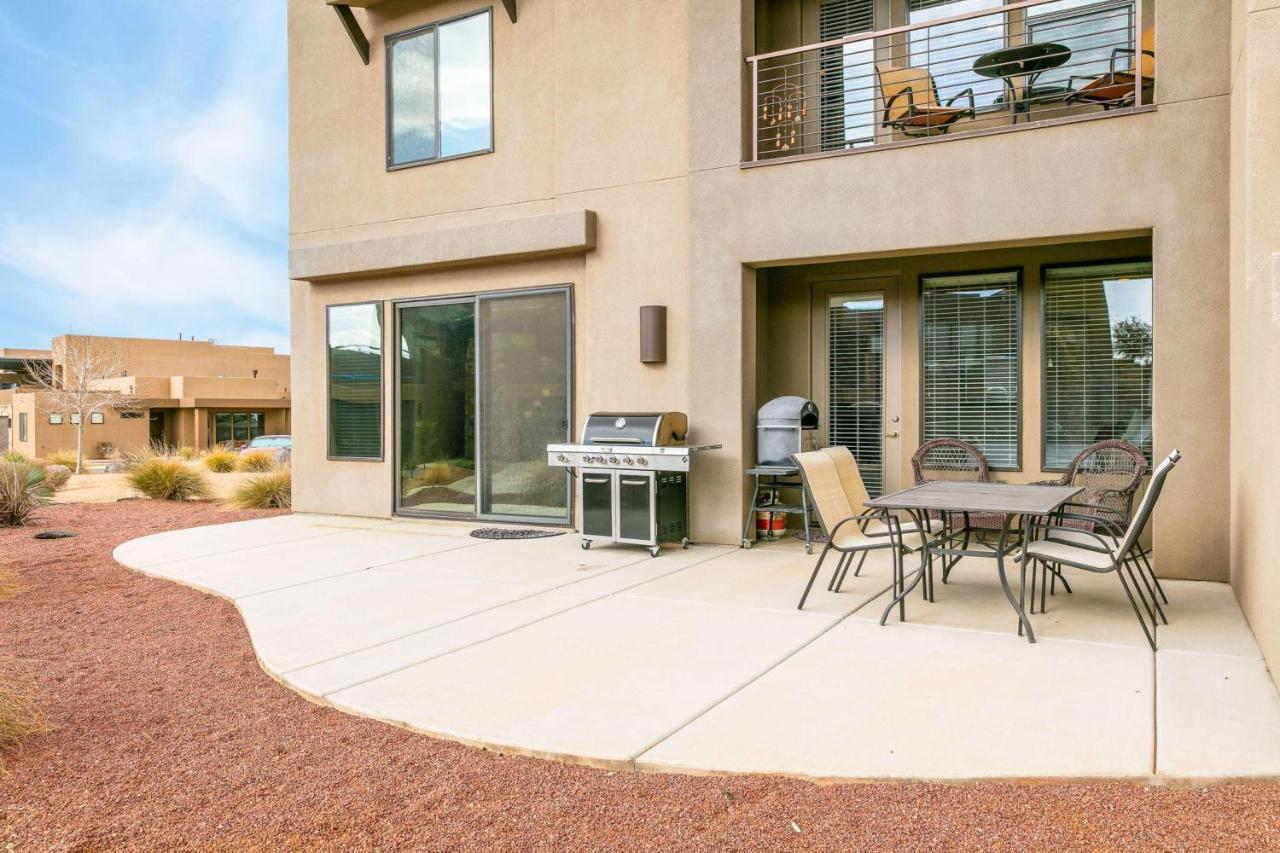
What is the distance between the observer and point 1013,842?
7.90 ft

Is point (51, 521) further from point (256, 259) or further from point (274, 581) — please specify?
point (256, 259)

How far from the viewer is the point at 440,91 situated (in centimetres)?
923

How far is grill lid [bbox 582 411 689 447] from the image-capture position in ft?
23.7

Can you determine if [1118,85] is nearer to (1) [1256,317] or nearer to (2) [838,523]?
(1) [1256,317]

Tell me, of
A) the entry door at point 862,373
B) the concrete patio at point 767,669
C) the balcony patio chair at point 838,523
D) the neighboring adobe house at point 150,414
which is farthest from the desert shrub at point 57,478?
the neighboring adobe house at point 150,414

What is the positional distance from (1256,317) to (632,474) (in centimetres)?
443

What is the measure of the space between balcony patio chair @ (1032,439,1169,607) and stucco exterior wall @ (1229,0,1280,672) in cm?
65

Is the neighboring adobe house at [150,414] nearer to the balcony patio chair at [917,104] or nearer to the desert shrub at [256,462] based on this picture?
the desert shrub at [256,462]

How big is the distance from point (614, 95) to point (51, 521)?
27.4ft

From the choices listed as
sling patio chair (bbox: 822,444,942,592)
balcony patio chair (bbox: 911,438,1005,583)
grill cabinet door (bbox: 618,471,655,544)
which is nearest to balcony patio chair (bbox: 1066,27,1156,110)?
balcony patio chair (bbox: 911,438,1005,583)

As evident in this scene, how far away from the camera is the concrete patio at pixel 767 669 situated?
119 inches

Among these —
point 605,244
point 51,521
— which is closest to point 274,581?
point 605,244

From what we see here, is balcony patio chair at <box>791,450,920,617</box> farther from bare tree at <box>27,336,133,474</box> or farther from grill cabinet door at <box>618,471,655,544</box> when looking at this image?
bare tree at <box>27,336,133,474</box>

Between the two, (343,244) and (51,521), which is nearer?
(343,244)
